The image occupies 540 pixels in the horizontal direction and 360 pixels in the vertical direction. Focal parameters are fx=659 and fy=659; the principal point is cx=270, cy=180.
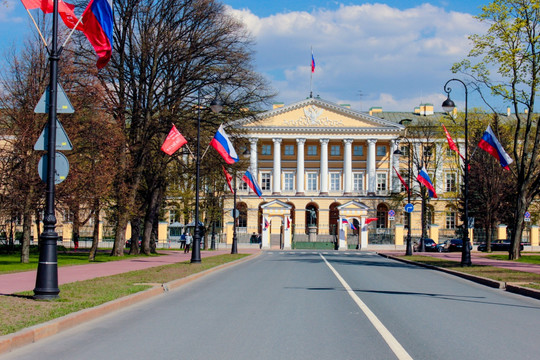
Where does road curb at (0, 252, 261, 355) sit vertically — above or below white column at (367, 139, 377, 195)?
below

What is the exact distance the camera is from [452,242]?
217 ft

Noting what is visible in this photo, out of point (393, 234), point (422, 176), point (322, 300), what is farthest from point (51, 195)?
point (393, 234)

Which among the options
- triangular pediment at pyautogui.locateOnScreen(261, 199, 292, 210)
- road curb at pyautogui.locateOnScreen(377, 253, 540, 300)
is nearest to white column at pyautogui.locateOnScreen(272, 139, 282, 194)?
triangular pediment at pyautogui.locateOnScreen(261, 199, 292, 210)

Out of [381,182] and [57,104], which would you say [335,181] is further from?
[57,104]

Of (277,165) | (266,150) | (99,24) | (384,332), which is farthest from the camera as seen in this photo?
(266,150)

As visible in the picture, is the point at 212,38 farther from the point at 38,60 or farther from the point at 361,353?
the point at 361,353

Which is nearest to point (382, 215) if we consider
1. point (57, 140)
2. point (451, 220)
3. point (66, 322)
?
point (451, 220)

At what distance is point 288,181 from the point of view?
94.8 meters

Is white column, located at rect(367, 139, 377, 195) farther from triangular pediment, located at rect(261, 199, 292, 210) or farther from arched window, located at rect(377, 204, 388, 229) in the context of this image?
triangular pediment, located at rect(261, 199, 292, 210)

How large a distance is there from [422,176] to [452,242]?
24761 mm

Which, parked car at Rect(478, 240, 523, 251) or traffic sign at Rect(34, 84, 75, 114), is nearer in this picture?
traffic sign at Rect(34, 84, 75, 114)

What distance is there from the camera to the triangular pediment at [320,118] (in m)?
92.1

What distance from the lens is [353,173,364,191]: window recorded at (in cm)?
9438

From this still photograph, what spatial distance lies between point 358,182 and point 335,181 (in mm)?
3291
